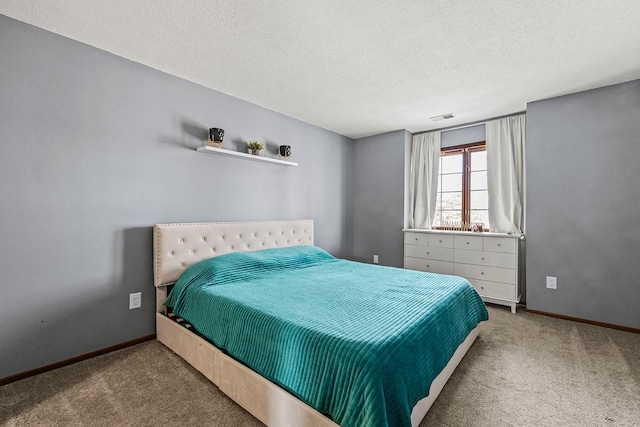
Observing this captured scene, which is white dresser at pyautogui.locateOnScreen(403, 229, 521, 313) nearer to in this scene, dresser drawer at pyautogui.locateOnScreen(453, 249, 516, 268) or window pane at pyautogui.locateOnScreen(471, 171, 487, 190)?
dresser drawer at pyautogui.locateOnScreen(453, 249, 516, 268)

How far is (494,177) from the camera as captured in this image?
3656mm

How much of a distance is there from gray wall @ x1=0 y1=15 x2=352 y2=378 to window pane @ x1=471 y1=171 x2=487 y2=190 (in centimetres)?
318

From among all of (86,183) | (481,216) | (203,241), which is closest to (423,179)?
(481,216)

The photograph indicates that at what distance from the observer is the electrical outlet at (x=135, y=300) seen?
237 centimetres

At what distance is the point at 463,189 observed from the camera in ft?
13.1

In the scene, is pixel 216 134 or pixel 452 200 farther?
pixel 452 200

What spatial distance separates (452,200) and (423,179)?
508mm

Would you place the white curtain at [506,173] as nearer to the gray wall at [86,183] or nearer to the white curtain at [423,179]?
the white curtain at [423,179]

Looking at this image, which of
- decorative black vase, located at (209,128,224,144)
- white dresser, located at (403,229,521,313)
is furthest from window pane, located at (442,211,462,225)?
decorative black vase, located at (209,128,224,144)

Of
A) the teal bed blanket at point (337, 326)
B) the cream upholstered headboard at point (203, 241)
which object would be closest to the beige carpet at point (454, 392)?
the teal bed blanket at point (337, 326)

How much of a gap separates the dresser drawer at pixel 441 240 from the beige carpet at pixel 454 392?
57.9 inches

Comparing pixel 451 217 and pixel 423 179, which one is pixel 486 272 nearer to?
pixel 451 217

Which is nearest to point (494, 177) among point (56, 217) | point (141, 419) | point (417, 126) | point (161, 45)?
point (417, 126)

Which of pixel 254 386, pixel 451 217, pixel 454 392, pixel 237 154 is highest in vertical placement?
pixel 237 154
